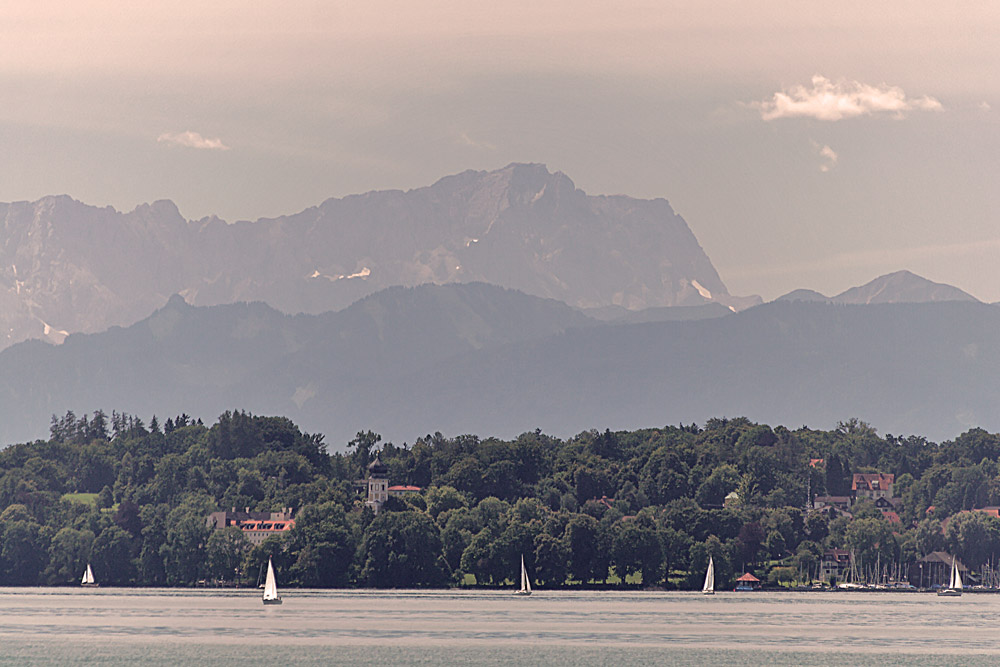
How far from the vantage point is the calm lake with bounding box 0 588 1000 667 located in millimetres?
105562

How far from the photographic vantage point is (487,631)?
408ft

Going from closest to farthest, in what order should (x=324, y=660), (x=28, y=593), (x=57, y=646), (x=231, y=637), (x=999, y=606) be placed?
(x=324, y=660) < (x=57, y=646) < (x=231, y=637) < (x=999, y=606) < (x=28, y=593)

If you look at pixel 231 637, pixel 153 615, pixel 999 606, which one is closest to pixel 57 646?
pixel 231 637

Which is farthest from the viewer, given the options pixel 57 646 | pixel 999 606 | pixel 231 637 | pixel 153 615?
pixel 999 606

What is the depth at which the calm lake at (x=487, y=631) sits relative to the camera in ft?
346

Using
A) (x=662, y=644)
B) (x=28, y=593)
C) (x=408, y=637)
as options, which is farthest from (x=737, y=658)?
(x=28, y=593)

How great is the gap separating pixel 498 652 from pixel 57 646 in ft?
90.0

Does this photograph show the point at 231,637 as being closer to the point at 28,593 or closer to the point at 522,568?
the point at 522,568

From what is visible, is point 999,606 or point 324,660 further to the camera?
point 999,606

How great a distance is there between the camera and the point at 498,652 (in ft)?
354

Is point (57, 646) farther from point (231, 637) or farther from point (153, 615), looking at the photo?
point (153, 615)

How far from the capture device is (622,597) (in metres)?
184

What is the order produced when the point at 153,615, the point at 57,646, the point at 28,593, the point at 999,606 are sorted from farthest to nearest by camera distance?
the point at 28,593, the point at 999,606, the point at 153,615, the point at 57,646

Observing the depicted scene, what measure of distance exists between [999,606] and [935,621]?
35.3 m
